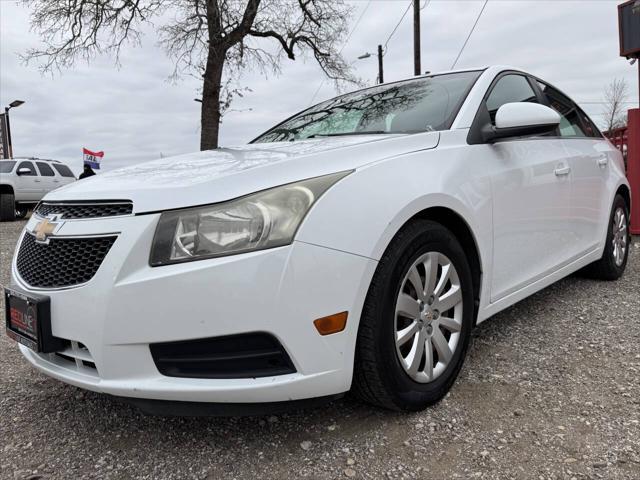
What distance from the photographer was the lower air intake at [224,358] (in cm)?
168

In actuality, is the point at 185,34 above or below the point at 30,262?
above

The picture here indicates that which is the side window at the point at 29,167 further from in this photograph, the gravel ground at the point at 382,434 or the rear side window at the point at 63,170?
the gravel ground at the point at 382,434

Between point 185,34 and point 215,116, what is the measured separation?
2369mm

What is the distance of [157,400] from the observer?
171 cm

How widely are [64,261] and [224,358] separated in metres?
0.69

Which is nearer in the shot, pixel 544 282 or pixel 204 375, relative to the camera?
pixel 204 375

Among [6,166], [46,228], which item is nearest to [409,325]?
[46,228]

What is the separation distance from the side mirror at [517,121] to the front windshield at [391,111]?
8.3 inches

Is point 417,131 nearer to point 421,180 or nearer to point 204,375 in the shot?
point 421,180

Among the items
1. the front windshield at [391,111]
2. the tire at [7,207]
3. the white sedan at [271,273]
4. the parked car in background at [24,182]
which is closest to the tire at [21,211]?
the parked car in background at [24,182]

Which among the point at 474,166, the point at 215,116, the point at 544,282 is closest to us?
the point at 474,166

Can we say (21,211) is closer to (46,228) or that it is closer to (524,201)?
(46,228)

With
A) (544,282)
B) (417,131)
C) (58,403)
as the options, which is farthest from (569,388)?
(58,403)

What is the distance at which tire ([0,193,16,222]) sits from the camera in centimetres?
1298
